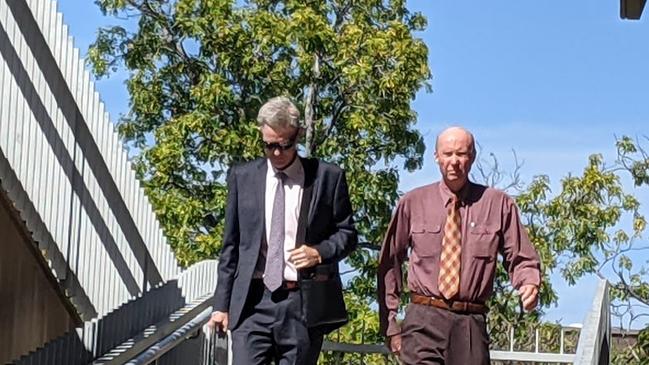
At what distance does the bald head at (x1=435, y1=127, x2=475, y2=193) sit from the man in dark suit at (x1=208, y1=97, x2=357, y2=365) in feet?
1.50

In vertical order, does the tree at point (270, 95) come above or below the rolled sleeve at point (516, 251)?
above

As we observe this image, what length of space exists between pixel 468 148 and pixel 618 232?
10.5 meters

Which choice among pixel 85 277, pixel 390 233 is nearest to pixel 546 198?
pixel 85 277

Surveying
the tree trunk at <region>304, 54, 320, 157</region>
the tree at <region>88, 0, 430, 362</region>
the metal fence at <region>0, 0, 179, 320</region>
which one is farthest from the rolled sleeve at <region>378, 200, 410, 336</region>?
the tree trunk at <region>304, 54, 320, 157</region>

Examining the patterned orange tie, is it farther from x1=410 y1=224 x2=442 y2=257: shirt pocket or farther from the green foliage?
the green foliage

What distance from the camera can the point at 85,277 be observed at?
282 inches

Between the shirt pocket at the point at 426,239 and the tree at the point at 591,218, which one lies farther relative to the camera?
the tree at the point at 591,218

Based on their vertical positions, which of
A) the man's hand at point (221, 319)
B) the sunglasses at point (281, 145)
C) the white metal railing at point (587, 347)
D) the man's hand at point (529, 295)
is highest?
the sunglasses at point (281, 145)

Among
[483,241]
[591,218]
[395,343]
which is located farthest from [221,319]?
[591,218]

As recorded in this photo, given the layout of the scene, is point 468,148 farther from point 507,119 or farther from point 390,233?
point 507,119

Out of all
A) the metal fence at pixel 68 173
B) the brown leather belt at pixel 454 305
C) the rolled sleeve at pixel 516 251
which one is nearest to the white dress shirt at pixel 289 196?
the brown leather belt at pixel 454 305

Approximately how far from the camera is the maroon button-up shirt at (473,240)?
5.32 meters

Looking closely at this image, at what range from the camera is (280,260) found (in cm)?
525

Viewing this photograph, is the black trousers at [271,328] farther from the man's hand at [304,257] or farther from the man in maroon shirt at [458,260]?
the man in maroon shirt at [458,260]
